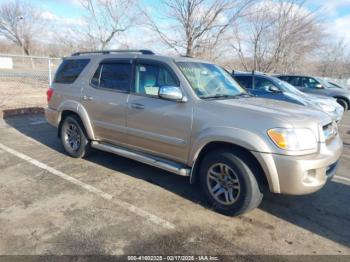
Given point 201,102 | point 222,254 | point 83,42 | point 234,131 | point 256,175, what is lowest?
point 222,254

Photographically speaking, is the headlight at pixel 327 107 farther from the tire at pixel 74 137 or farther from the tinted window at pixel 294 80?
the tire at pixel 74 137

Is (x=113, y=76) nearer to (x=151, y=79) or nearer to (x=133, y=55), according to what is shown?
(x=133, y=55)

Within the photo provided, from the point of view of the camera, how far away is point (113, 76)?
15.6 ft

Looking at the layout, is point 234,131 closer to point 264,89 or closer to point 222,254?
point 222,254

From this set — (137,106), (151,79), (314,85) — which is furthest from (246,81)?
(314,85)

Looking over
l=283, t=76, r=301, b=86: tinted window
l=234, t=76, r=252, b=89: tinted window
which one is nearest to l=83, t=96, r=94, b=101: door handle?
l=234, t=76, r=252, b=89: tinted window

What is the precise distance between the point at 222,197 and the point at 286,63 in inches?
850

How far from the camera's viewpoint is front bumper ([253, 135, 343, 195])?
312cm

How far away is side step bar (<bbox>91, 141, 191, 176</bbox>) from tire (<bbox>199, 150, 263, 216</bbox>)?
260mm

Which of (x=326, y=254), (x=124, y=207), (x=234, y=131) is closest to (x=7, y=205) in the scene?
(x=124, y=207)

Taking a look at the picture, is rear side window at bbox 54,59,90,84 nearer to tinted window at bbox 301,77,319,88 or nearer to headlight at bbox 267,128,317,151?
headlight at bbox 267,128,317,151

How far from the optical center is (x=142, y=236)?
10.1 feet

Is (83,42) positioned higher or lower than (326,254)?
higher

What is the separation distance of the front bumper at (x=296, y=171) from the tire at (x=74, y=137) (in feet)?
10.6
